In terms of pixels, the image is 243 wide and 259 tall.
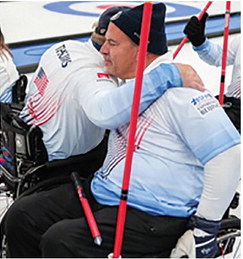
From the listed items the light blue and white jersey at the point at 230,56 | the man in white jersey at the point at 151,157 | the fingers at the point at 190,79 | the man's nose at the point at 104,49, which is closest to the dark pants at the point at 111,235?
the man in white jersey at the point at 151,157

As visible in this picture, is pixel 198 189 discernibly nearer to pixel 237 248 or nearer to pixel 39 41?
pixel 237 248

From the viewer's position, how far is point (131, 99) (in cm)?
171

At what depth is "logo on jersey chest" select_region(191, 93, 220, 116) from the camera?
1.63 m

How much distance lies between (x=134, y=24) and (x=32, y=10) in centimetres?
717

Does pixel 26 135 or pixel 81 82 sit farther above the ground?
pixel 81 82

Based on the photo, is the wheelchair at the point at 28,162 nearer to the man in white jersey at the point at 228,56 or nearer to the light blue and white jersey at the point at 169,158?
the light blue and white jersey at the point at 169,158

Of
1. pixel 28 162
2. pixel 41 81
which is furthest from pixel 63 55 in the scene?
pixel 28 162

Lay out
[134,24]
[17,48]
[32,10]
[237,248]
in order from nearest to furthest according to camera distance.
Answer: [134,24]
[237,248]
[17,48]
[32,10]

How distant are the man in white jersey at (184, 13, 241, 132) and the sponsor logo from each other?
2.86ft

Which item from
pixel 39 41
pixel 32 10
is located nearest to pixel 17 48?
pixel 39 41

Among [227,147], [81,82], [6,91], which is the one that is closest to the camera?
[227,147]

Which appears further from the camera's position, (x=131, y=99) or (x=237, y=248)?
(x=237, y=248)

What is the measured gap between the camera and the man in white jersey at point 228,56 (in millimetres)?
2814

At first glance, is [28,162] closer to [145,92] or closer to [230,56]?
[145,92]
